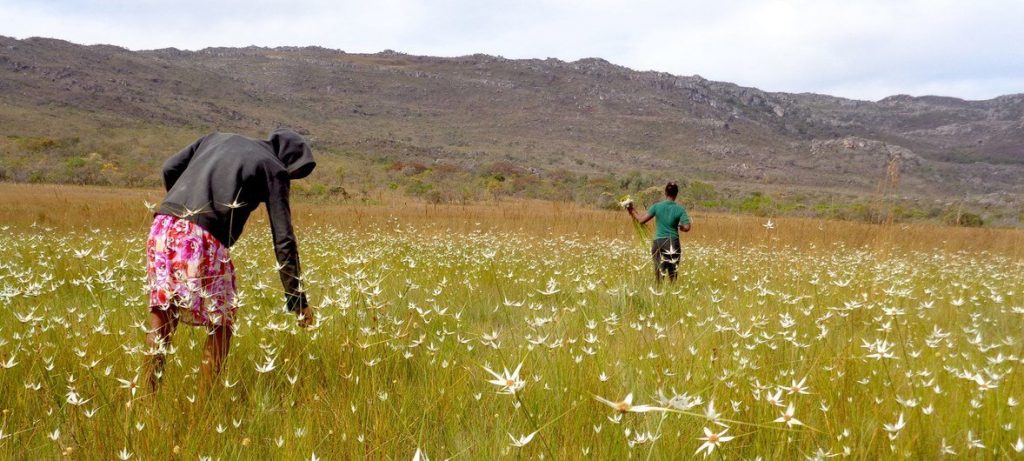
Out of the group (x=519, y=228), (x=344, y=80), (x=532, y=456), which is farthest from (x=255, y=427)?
(x=344, y=80)

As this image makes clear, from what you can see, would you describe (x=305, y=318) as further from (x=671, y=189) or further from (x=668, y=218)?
(x=671, y=189)

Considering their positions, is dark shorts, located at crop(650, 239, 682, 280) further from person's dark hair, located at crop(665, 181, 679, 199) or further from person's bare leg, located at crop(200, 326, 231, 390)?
person's bare leg, located at crop(200, 326, 231, 390)

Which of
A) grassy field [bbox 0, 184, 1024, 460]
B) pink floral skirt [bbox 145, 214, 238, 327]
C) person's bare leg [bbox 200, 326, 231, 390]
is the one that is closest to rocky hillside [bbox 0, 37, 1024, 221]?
pink floral skirt [bbox 145, 214, 238, 327]

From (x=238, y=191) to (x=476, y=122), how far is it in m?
88.5

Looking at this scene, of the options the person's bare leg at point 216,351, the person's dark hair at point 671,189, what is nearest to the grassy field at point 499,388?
the person's bare leg at point 216,351

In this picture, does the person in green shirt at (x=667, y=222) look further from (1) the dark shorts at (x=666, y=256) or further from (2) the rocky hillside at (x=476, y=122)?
(2) the rocky hillside at (x=476, y=122)

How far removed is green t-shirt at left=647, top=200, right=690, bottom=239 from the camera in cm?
786

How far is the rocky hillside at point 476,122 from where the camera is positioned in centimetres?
4631

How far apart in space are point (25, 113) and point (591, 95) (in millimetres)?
88011

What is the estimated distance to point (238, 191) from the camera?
10.8 ft

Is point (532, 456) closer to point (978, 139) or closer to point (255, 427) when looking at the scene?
point (255, 427)

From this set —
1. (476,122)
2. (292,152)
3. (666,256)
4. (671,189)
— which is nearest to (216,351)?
(292,152)

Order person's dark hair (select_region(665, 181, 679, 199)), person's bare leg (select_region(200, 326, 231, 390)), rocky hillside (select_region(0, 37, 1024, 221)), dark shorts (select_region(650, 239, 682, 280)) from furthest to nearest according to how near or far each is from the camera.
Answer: rocky hillside (select_region(0, 37, 1024, 221))
person's dark hair (select_region(665, 181, 679, 199))
dark shorts (select_region(650, 239, 682, 280))
person's bare leg (select_region(200, 326, 231, 390))

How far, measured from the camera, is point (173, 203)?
327 centimetres
